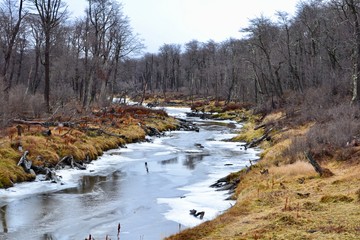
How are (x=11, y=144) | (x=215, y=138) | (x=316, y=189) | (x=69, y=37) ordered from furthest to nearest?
(x=69, y=37) < (x=215, y=138) < (x=11, y=144) < (x=316, y=189)

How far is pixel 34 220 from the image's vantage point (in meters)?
10.9

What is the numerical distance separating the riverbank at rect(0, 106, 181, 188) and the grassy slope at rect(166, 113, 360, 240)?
27.7ft

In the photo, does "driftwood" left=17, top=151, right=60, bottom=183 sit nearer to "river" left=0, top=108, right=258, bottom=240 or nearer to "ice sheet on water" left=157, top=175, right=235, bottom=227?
"river" left=0, top=108, right=258, bottom=240

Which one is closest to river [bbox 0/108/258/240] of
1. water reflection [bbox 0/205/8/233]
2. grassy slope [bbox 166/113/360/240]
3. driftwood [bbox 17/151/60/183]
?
water reflection [bbox 0/205/8/233]

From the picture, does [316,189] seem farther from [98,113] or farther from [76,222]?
Result: [98,113]

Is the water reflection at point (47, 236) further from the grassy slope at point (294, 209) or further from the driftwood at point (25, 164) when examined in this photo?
the driftwood at point (25, 164)

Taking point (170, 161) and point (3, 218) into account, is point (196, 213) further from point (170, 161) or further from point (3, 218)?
point (170, 161)

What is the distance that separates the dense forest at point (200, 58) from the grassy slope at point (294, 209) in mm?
12037

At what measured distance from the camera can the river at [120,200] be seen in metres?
10.2

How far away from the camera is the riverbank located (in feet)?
52.1

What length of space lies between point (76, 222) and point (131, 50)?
4028cm

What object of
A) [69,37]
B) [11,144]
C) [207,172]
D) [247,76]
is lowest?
[207,172]

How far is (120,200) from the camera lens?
1354 centimetres

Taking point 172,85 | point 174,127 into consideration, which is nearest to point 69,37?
point 174,127
